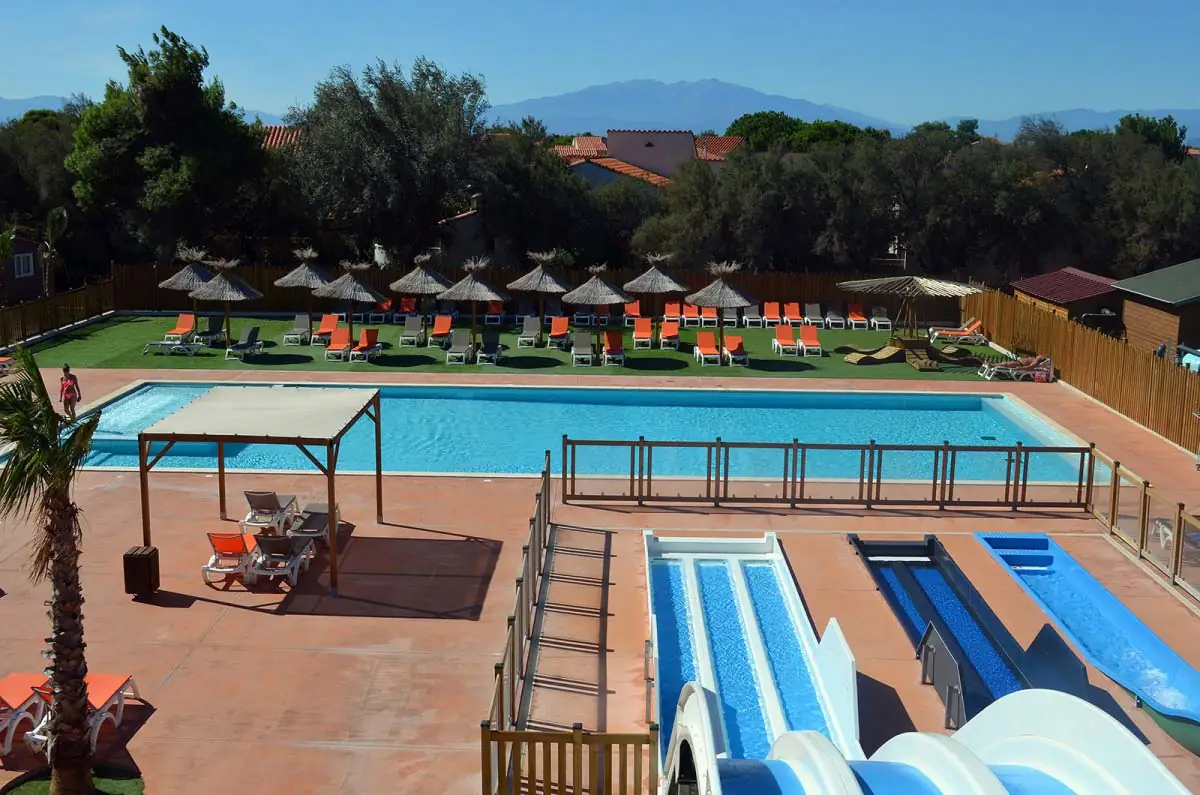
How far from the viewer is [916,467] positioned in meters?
17.5

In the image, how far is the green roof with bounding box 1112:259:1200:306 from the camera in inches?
991

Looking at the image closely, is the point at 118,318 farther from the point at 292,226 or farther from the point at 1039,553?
the point at 1039,553

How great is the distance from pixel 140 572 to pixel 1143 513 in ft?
36.8

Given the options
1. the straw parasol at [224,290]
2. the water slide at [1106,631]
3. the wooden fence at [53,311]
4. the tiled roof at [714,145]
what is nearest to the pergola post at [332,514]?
the water slide at [1106,631]

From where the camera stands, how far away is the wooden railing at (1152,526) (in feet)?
41.7

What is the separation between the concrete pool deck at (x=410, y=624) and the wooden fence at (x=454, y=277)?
16.9 metres

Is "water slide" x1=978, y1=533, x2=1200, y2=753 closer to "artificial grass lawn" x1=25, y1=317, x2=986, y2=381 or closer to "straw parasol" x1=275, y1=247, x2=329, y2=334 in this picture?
"artificial grass lawn" x1=25, y1=317, x2=986, y2=381

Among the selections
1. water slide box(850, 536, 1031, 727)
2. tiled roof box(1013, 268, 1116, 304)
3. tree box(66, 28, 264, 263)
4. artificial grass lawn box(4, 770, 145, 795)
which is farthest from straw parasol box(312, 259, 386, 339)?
artificial grass lawn box(4, 770, 145, 795)

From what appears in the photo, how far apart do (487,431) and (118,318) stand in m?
15.7

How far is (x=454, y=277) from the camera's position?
3356 cm

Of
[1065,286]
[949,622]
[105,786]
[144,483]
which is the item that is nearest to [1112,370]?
[1065,286]

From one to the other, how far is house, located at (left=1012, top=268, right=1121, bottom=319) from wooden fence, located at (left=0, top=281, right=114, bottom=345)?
23.7 meters

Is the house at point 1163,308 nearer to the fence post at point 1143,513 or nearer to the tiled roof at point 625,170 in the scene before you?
the fence post at point 1143,513

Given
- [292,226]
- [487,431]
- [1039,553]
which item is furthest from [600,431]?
[292,226]
